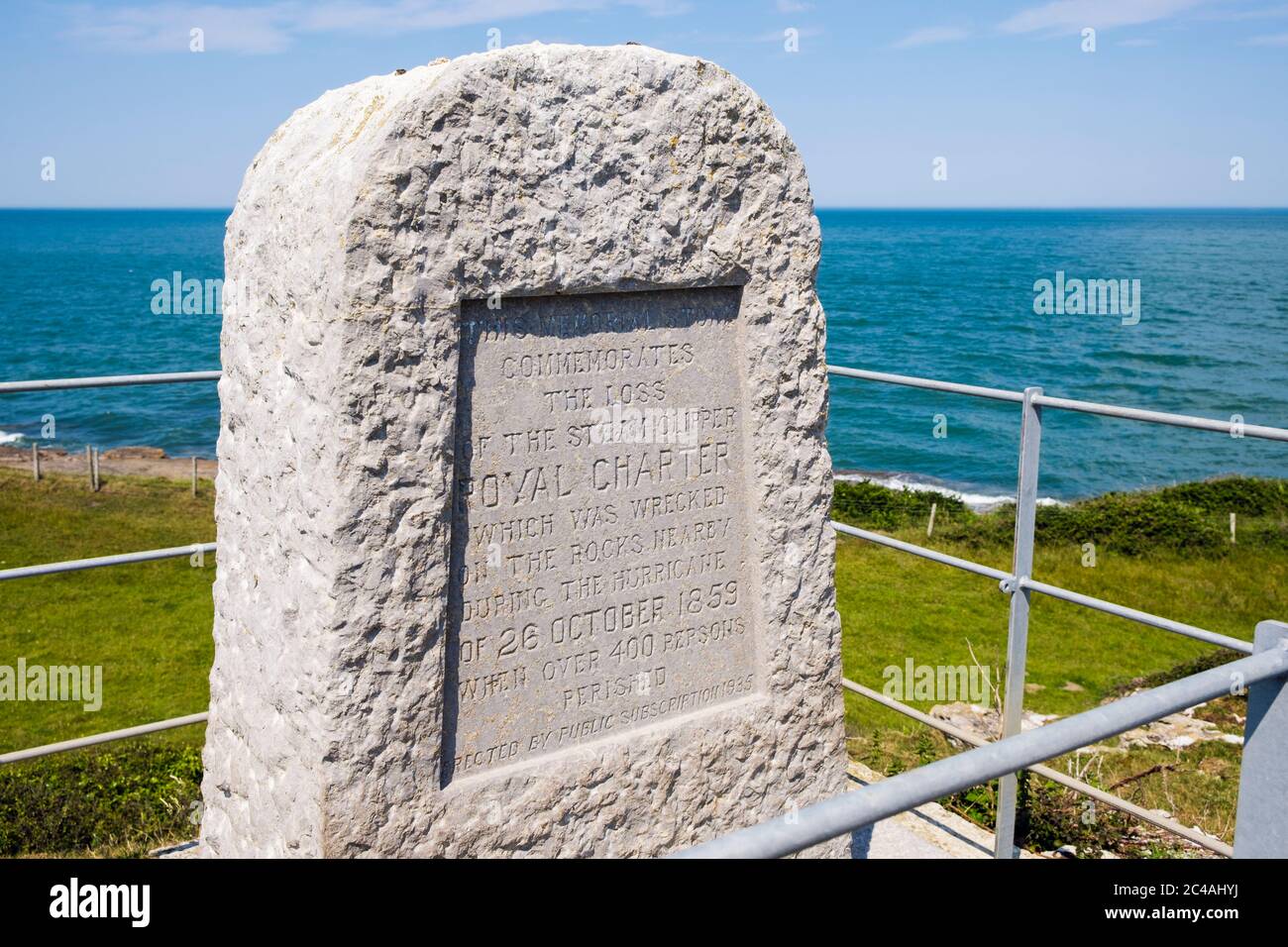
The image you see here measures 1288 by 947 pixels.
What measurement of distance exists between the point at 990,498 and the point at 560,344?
72.5 feet

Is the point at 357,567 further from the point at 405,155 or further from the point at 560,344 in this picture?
the point at 405,155

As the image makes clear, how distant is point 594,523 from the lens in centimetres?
344

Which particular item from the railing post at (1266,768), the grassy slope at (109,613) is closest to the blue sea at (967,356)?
the grassy slope at (109,613)

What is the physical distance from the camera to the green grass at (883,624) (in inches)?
206

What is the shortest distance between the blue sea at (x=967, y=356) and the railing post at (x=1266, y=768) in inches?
636

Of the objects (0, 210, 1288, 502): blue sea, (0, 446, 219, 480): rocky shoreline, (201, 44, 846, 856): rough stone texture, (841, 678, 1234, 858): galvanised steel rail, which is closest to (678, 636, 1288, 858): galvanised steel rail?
(841, 678, 1234, 858): galvanised steel rail

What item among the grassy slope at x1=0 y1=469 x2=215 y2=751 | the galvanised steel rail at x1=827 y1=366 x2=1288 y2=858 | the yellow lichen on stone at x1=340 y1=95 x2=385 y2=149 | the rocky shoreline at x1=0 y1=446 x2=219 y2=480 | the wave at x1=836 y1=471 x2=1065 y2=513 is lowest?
the wave at x1=836 y1=471 x2=1065 y2=513

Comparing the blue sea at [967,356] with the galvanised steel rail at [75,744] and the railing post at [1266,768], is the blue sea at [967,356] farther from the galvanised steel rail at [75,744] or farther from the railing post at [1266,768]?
the railing post at [1266,768]

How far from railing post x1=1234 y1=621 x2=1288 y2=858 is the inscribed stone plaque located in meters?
2.00

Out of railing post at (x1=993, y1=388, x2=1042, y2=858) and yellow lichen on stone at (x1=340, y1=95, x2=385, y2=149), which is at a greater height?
yellow lichen on stone at (x1=340, y1=95, x2=385, y2=149)

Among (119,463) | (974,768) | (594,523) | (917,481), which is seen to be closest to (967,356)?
(917,481)

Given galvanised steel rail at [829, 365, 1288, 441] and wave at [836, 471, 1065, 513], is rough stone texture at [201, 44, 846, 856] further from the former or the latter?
wave at [836, 471, 1065, 513]

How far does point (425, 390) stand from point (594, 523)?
→ 0.73 meters

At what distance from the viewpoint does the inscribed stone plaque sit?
322 cm
